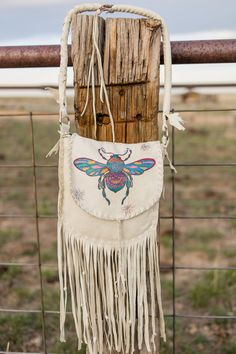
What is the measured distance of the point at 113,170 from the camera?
140cm

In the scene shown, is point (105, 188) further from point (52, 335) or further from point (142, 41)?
point (52, 335)

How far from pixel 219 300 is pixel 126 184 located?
1453 millimetres

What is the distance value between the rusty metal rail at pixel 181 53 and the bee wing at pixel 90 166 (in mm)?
283

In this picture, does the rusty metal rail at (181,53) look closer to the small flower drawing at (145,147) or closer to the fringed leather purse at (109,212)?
the fringed leather purse at (109,212)

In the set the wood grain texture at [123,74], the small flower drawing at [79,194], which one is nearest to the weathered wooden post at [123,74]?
the wood grain texture at [123,74]

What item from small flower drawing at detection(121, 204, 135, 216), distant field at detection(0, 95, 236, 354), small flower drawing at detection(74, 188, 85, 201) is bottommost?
distant field at detection(0, 95, 236, 354)

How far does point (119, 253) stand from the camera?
1402 mm

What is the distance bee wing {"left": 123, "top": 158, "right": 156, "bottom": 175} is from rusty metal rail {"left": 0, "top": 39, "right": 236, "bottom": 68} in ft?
0.97

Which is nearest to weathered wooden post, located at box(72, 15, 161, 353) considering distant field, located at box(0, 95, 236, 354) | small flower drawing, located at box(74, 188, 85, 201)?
small flower drawing, located at box(74, 188, 85, 201)

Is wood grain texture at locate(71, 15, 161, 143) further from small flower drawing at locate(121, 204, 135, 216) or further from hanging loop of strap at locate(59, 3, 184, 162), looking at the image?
small flower drawing at locate(121, 204, 135, 216)

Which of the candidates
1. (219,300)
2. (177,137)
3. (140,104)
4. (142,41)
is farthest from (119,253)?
(177,137)

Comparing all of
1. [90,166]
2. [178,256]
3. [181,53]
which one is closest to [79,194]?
[90,166]

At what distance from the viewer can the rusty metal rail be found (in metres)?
1.50

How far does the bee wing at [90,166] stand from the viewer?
1.40 meters
